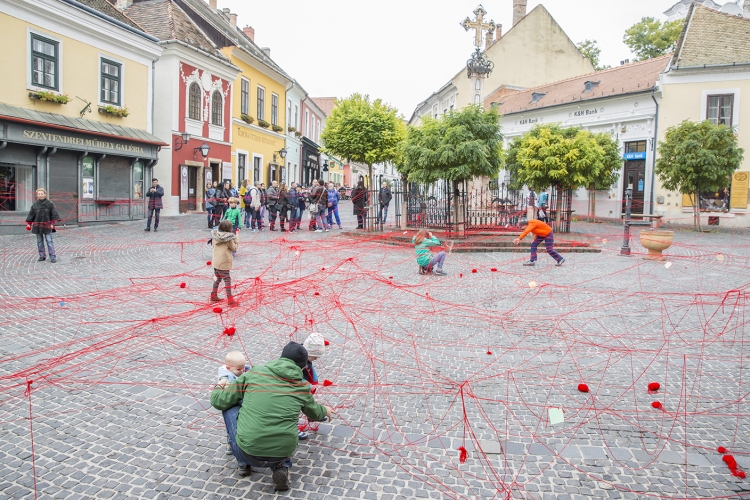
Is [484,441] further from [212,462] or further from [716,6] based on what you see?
[716,6]

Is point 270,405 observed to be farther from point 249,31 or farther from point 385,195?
point 249,31

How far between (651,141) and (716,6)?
59.4ft

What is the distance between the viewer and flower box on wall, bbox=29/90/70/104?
1689cm

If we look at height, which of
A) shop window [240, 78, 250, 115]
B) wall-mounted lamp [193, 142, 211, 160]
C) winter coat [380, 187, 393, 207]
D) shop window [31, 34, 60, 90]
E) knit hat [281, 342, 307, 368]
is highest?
shop window [240, 78, 250, 115]

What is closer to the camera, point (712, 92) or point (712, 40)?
point (712, 92)

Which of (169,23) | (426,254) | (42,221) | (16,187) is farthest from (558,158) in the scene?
(169,23)

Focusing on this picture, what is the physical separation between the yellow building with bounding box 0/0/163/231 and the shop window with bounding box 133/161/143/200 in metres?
0.04

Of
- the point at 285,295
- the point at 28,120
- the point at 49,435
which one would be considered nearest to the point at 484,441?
the point at 49,435

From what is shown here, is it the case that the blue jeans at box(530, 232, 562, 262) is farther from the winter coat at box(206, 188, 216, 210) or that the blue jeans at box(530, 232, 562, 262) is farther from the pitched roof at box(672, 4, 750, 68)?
the pitched roof at box(672, 4, 750, 68)

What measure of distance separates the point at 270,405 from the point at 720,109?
2892cm

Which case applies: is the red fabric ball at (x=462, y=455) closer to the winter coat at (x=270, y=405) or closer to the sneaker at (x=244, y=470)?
the winter coat at (x=270, y=405)

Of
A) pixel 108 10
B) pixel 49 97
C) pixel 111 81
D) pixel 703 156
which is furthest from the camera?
pixel 108 10

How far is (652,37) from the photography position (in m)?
38.0

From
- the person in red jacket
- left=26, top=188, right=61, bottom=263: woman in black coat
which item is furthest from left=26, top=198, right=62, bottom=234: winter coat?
the person in red jacket
